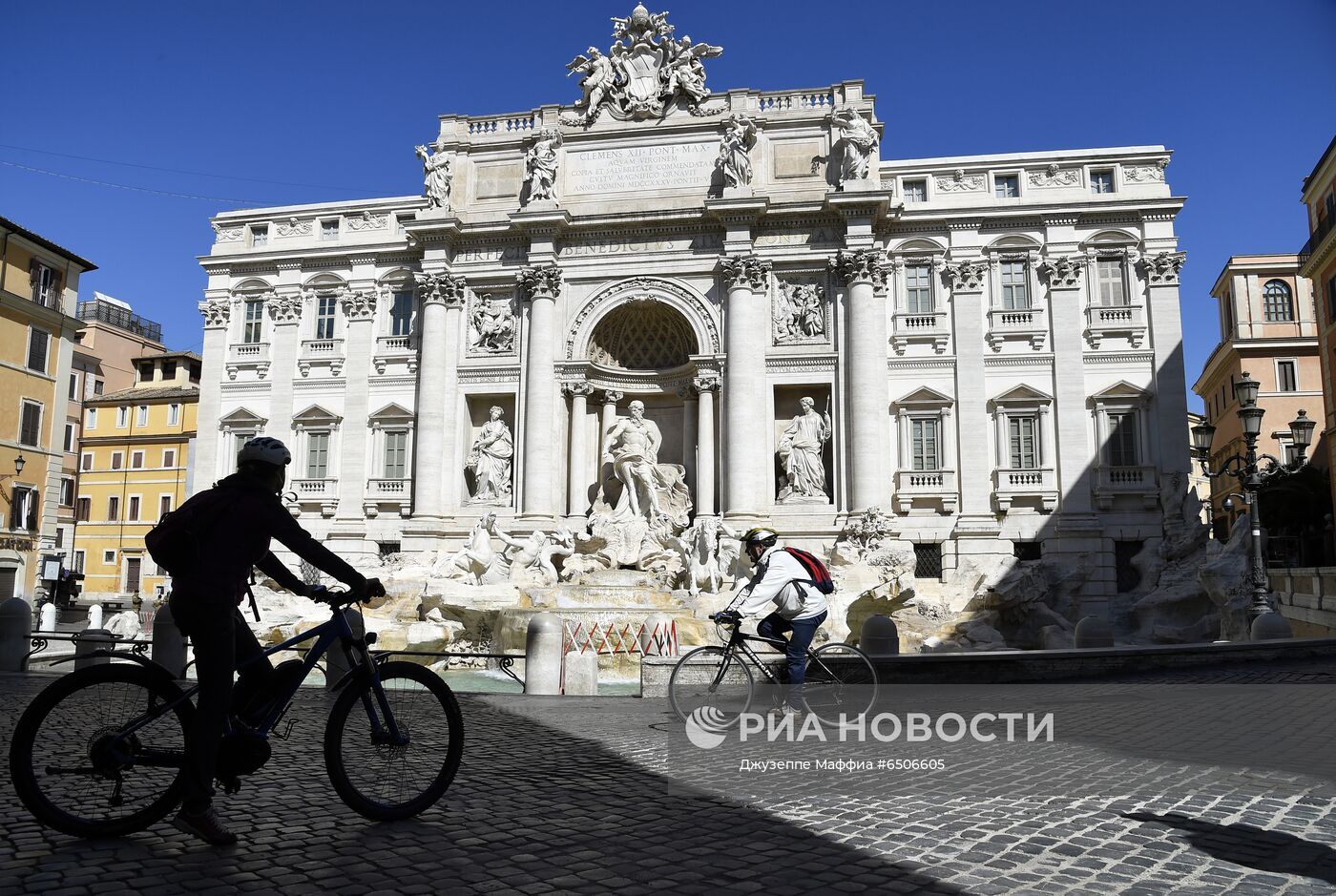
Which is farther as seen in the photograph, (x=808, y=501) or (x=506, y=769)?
(x=808, y=501)

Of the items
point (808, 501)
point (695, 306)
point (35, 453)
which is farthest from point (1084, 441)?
point (35, 453)

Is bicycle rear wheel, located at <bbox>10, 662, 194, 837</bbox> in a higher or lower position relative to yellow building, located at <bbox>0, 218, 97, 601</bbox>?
lower

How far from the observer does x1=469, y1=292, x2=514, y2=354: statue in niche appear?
32.2m

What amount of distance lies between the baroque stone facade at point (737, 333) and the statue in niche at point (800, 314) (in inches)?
3.8

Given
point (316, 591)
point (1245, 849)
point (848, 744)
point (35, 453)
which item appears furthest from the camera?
point (35, 453)

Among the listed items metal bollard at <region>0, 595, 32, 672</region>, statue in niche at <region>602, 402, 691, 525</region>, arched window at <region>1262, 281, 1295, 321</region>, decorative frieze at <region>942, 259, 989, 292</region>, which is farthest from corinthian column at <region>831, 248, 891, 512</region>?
arched window at <region>1262, 281, 1295, 321</region>

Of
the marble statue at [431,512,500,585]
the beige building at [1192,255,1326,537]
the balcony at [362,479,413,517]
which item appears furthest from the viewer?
the beige building at [1192,255,1326,537]

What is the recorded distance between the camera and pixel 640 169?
32.2m

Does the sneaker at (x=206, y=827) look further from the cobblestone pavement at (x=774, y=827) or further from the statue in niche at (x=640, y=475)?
the statue in niche at (x=640, y=475)

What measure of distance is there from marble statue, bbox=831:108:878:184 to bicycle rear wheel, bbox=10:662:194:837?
Result: 28.0 meters

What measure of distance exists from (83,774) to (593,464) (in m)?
26.9

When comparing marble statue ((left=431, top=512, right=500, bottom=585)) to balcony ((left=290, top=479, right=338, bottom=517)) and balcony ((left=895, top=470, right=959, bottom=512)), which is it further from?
balcony ((left=895, top=470, right=959, bottom=512))

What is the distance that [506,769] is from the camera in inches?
286

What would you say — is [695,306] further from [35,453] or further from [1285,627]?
[35,453]
